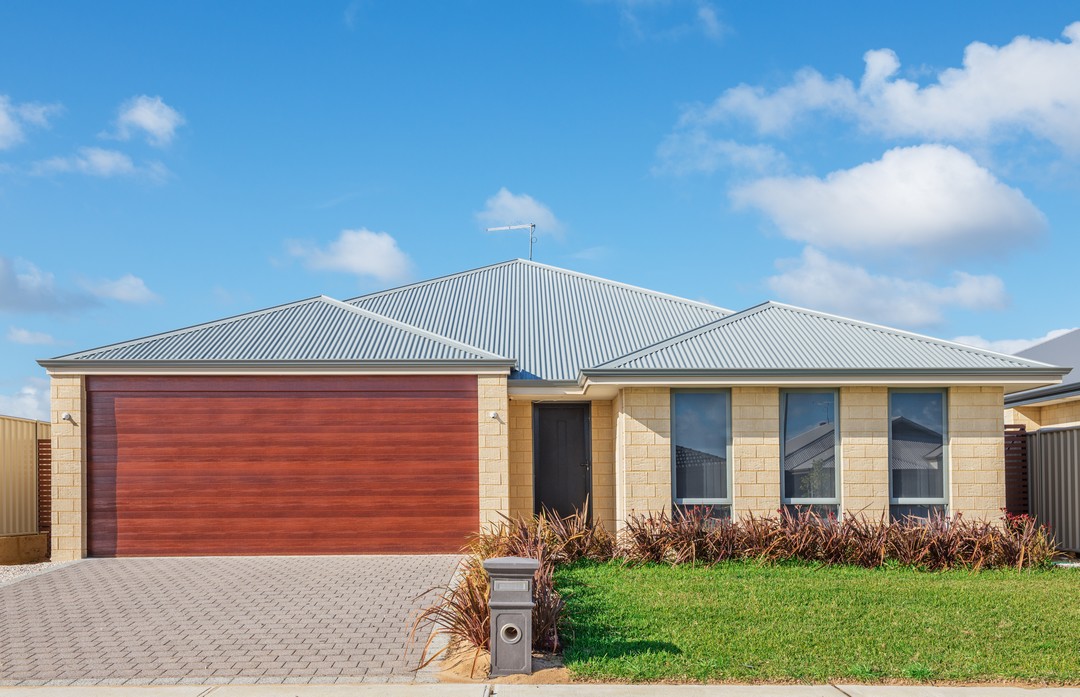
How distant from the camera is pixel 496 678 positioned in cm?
780

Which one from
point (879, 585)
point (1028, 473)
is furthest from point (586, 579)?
point (1028, 473)

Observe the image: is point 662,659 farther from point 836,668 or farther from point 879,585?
point 879,585

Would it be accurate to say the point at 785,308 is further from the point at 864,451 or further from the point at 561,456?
the point at 561,456

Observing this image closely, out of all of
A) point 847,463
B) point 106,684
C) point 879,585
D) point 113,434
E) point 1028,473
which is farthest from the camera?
point 1028,473

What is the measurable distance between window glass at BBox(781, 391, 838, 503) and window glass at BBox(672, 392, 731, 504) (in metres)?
1.01

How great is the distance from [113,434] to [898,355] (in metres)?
13.6

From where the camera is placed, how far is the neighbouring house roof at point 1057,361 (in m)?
18.0

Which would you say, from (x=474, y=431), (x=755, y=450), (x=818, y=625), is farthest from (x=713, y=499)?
(x=818, y=625)

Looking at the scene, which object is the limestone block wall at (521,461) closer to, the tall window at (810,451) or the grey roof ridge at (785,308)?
the grey roof ridge at (785,308)

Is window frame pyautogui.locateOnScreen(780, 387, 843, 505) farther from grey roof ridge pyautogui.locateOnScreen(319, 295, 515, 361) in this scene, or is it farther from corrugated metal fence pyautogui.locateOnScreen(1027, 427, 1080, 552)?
grey roof ridge pyautogui.locateOnScreen(319, 295, 515, 361)

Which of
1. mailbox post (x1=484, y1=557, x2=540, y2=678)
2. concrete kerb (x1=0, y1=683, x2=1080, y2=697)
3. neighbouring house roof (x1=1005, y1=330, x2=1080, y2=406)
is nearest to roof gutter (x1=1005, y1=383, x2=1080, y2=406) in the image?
neighbouring house roof (x1=1005, y1=330, x2=1080, y2=406)

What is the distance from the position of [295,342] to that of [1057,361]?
1773 cm

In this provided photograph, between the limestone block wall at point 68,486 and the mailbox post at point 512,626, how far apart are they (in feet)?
34.6

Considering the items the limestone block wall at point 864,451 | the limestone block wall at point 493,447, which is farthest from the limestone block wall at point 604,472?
the limestone block wall at point 864,451
